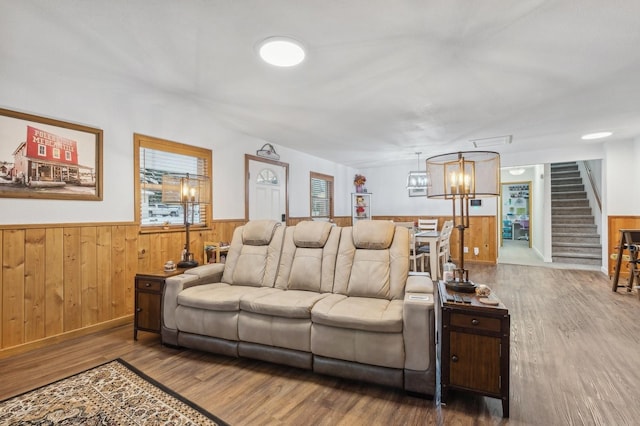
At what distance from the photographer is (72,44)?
224 cm

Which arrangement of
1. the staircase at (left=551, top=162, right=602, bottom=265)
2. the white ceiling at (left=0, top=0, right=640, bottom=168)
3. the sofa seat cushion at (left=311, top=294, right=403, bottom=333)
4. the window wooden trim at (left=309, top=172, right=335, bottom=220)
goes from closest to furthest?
the white ceiling at (left=0, top=0, right=640, bottom=168)
the sofa seat cushion at (left=311, top=294, right=403, bottom=333)
the window wooden trim at (left=309, top=172, right=335, bottom=220)
the staircase at (left=551, top=162, right=602, bottom=265)

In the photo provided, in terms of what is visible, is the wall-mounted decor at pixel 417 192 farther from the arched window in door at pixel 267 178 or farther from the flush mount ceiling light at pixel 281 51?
the flush mount ceiling light at pixel 281 51

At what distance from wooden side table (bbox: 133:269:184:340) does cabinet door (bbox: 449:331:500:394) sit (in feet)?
7.78

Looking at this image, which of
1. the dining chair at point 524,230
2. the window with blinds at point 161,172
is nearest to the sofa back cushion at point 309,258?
the window with blinds at point 161,172

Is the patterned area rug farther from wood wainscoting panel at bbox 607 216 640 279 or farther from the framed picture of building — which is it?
wood wainscoting panel at bbox 607 216 640 279

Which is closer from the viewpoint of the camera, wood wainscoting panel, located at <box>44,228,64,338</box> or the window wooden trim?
wood wainscoting panel, located at <box>44,228,64,338</box>

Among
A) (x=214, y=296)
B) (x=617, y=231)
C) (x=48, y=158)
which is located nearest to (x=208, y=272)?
(x=214, y=296)

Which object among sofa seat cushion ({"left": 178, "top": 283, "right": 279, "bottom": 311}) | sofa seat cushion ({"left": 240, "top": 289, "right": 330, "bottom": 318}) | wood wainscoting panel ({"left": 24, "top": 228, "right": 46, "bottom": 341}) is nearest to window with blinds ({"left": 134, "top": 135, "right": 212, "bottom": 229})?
wood wainscoting panel ({"left": 24, "top": 228, "right": 46, "bottom": 341})

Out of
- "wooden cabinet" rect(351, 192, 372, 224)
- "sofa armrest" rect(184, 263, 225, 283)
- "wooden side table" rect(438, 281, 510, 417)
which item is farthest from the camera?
"wooden cabinet" rect(351, 192, 372, 224)

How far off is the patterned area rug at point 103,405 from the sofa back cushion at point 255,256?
1.12 meters

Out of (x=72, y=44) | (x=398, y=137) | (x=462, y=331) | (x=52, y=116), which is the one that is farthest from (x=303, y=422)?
(x=398, y=137)

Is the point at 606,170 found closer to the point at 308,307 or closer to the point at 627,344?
the point at 627,344

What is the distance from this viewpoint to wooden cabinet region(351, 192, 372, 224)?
7848 millimetres

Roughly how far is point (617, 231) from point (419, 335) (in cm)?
540
